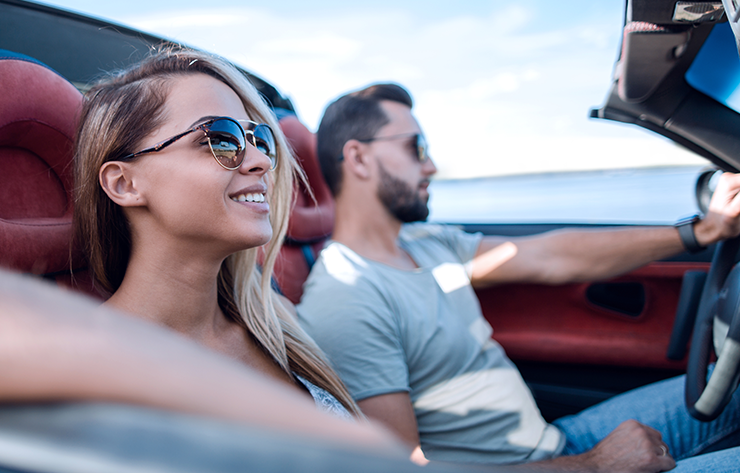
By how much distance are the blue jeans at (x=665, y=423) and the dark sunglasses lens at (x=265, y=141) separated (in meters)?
1.32

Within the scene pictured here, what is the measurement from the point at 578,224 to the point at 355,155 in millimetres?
1302

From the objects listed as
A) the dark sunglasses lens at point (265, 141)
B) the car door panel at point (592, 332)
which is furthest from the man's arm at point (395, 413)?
the car door panel at point (592, 332)

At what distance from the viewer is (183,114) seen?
110 cm

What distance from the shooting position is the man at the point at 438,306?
139 centimetres

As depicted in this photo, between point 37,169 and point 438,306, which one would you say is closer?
point 37,169

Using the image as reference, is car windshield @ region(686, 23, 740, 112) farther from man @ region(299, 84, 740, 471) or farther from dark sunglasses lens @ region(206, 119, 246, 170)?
dark sunglasses lens @ region(206, 119, 246, 170)

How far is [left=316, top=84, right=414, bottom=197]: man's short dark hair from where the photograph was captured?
201 cm

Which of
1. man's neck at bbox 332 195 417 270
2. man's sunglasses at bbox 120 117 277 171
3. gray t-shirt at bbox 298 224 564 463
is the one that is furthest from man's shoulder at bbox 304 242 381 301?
man's sunglasses at bbox 120 117 277 171

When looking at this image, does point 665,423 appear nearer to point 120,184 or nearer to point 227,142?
point 227,142

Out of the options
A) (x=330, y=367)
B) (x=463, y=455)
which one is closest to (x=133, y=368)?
(x=330, y=367)

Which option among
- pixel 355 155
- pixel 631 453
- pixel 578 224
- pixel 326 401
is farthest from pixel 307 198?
pixel 631 453

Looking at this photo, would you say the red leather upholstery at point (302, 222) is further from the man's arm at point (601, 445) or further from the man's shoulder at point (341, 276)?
the man's arm at point (601, 445)

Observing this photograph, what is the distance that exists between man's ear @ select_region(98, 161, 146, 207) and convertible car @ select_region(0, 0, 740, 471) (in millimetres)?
174

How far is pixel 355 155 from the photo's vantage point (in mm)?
1995
